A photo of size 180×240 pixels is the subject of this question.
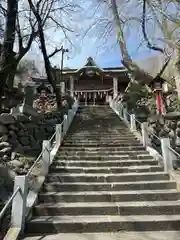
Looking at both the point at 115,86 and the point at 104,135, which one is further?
the point at 115,86

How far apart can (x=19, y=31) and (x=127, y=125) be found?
670 cm

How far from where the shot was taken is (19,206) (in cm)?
425

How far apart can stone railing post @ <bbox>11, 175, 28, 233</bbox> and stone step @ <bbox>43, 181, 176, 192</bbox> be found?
1444 millimetres

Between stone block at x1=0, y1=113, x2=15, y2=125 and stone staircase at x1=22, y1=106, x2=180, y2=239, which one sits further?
stone block at x1=0, y1=113, x2=15, y2=125

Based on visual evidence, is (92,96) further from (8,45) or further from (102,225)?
(102,225)

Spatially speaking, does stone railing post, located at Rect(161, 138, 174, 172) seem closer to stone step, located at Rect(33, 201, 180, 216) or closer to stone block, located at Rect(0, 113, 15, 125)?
stone step, located at Rect(33, 201, 180, 216)

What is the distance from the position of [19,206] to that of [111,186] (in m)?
2.43

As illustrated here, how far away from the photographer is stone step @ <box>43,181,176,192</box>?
19.1 feet

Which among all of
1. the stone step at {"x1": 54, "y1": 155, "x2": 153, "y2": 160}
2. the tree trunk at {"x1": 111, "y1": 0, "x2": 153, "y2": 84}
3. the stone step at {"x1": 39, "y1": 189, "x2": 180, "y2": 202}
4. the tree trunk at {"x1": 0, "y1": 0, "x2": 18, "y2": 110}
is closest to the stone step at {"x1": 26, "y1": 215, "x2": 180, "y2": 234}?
the stone step at {"x1": 39, "y1": 189, "x2": 180, "y2": 202}

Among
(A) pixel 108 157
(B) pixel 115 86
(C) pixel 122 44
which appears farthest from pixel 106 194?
(B) pixel 115 86

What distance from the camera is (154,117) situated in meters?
13.2

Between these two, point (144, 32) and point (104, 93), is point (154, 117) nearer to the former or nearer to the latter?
point (144, 32)

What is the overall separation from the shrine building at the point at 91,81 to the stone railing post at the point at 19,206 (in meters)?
18.5

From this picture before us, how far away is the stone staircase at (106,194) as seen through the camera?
4.43 metres
